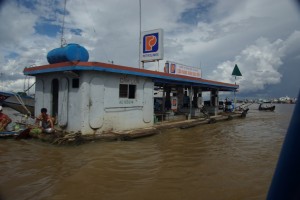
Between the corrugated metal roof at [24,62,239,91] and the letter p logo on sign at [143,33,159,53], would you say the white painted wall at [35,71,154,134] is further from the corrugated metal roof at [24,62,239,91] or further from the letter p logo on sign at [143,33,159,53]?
the letter p logo on sign at [143,33,159,53]

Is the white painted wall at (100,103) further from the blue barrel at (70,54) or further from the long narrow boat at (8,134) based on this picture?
the long narrow boat at (8,134)

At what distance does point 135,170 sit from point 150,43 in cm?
1460

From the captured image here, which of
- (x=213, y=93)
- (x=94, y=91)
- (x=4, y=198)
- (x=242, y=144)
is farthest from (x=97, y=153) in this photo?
(x=213, y=93)

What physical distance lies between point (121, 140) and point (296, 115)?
10.9 metres

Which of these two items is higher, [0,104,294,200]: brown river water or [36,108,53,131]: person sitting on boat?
[36,108,53,131]: person sitting on boat

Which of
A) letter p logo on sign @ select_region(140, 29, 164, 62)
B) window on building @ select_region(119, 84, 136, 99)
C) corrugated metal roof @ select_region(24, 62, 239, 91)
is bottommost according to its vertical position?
window on building @ select_region(119, 84, 136, 99)

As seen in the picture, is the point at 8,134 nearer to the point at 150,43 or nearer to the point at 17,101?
the point at 17,101

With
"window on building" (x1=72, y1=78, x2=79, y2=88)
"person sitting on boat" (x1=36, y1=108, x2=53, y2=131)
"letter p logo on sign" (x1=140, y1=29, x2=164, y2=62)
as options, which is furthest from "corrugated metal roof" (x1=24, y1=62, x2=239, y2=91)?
"letter p logo on sign" (x1=140, y1=29, x2=164, y2=62)

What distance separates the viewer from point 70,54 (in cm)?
1190

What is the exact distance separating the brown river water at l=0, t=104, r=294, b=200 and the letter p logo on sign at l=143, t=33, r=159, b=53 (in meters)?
10.5

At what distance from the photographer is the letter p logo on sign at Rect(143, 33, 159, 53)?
20.1m

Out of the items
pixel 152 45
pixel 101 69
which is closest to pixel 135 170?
pixel 101 69

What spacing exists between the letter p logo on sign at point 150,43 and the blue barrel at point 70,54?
337 inches

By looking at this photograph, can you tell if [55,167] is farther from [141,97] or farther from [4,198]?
[141,97]
